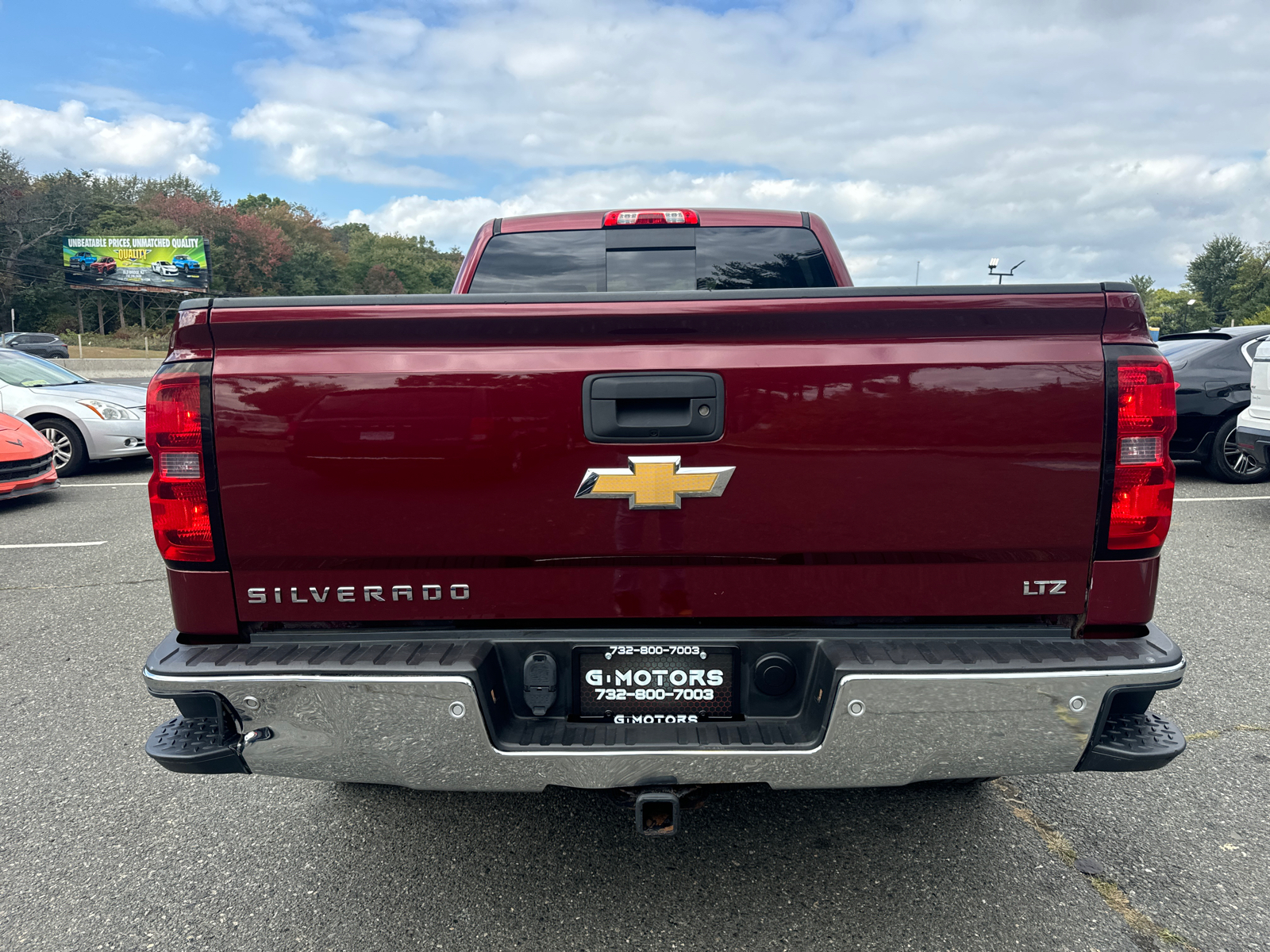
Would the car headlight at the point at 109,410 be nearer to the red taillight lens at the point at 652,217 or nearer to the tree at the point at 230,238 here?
the red taillight lens at the point at 652,217

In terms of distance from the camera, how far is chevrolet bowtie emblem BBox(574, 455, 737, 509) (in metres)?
1.93

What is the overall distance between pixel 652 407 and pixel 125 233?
72.6 meters

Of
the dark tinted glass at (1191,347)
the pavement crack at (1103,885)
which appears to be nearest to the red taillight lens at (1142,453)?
the pavement crack at (1103,885)

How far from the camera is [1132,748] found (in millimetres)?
→ 1979

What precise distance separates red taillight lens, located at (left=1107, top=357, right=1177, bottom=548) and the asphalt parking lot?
3.68ft

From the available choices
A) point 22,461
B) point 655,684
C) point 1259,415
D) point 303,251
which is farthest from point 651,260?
point 303,251

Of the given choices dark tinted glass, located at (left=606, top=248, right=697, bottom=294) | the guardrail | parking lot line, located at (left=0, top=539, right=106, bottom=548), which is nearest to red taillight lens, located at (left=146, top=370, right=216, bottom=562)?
dark tinted glass, located at (left=606, top=248, right=697, bottom=294)

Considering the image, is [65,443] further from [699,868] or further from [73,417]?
[699,868]

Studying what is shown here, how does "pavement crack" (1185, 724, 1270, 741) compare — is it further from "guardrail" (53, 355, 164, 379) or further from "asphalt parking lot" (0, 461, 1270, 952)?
"guardrail" (53, 355, 164, 379)

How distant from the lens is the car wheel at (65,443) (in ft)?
31.3

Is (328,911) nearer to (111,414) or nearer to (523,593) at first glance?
(523,593)

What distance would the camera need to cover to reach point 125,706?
12.1ft

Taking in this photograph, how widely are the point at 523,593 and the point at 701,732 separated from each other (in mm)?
565

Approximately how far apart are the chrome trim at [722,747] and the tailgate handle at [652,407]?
67cm
